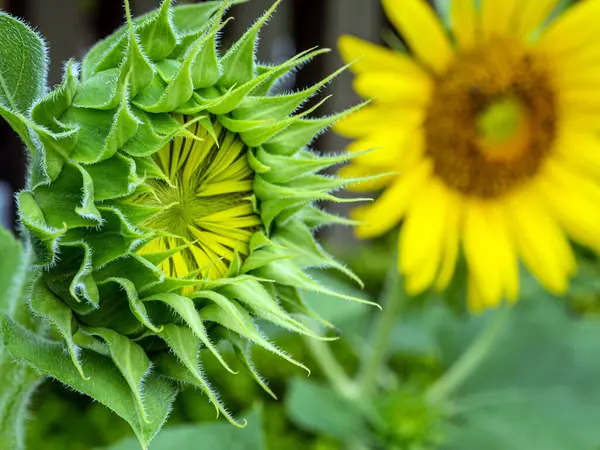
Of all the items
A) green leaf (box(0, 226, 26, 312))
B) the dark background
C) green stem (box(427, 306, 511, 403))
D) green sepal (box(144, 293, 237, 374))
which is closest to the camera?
green sepal (box(144, 293, 237, 374))

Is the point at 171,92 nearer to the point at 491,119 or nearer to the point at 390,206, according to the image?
the point at 390,206

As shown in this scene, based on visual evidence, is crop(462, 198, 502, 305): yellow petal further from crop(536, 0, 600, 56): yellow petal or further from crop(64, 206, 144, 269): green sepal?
crop(64, 206, 144, 269): green sepal

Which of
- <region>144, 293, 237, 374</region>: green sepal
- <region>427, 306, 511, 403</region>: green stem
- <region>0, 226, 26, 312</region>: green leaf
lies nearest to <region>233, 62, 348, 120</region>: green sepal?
<region>144, 293, 237, 374</region>: green sepal

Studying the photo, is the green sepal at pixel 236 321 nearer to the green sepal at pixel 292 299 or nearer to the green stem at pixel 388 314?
the green sepal at pixel 292 299

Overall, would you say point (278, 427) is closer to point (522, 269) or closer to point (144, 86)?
point (522, 269)

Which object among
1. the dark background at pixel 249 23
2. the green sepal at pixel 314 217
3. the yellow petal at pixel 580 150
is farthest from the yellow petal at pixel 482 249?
the dark background at pixel 249 23

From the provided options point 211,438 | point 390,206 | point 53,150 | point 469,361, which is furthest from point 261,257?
point 469,361
